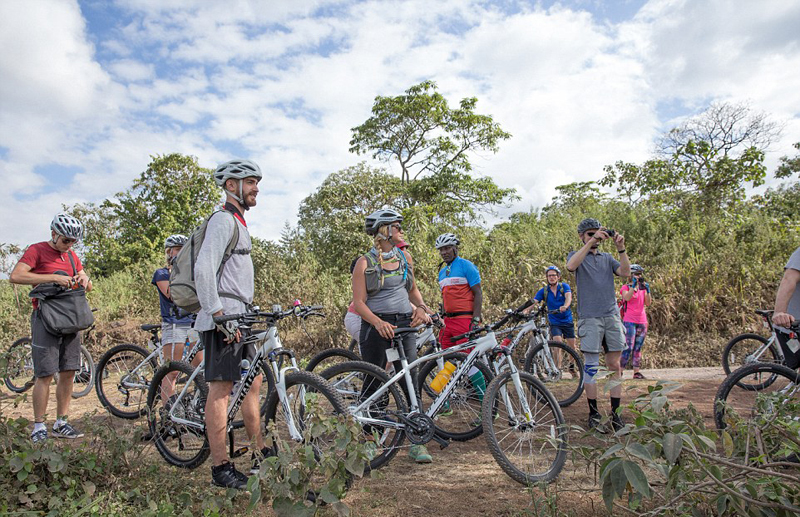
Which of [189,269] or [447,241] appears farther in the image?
[447,241]

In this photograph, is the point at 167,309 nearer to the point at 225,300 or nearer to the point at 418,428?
the point at 225,300

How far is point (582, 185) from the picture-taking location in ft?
96.6

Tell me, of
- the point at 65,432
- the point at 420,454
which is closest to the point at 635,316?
the point at 420,454

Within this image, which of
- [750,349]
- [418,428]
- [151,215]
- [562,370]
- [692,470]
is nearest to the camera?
[692,470]

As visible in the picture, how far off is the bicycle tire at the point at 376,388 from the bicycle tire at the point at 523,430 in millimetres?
624

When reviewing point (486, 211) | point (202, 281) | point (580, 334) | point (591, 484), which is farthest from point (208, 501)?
point (486, 211)

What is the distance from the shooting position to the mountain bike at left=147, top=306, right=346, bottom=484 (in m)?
3.27

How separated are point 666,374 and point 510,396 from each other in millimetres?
4923

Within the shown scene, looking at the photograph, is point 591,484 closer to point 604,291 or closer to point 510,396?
point 510,396

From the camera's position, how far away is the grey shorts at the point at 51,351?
14.4 feet

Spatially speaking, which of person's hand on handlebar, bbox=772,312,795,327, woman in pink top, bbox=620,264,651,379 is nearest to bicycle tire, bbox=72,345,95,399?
woman in pink top, bbox=620,264,651,379

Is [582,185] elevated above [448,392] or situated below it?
above

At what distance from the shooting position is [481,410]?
373 centimetres

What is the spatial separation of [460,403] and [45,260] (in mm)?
3758
